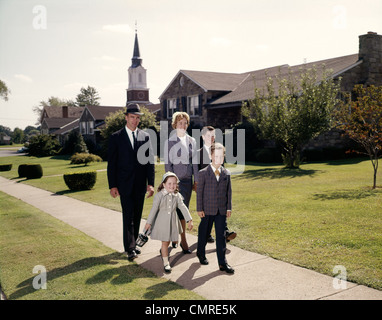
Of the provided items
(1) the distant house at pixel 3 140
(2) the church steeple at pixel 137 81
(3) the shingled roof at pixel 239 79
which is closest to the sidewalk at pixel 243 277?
(3) the shingled roof at pixel 239 79

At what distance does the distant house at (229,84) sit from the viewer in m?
22.7

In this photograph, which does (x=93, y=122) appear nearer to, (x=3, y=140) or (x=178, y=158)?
(x=3, y=140)

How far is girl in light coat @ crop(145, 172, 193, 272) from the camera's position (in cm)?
524

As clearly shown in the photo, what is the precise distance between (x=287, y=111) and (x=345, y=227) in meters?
11.4

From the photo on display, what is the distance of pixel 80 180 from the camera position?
14.5 meters

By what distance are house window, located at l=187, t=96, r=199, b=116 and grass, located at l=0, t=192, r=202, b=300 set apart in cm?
2515

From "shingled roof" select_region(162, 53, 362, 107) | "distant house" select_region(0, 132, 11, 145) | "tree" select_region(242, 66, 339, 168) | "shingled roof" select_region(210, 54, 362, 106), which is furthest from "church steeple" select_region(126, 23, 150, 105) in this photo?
"tree" select_region(242, 66, 339, 168)

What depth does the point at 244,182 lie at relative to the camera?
46.4 ft

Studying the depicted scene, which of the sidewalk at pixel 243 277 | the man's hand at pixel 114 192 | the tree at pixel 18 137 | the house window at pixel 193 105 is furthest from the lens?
the tree at pixel 18 137

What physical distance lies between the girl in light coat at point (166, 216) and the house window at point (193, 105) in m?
27.0

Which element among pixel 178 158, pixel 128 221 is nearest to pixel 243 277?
pixel 128 221

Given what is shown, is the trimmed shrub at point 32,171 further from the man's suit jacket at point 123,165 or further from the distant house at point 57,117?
the distant house at point 57,117

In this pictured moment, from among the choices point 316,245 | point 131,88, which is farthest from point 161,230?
point 131,88
